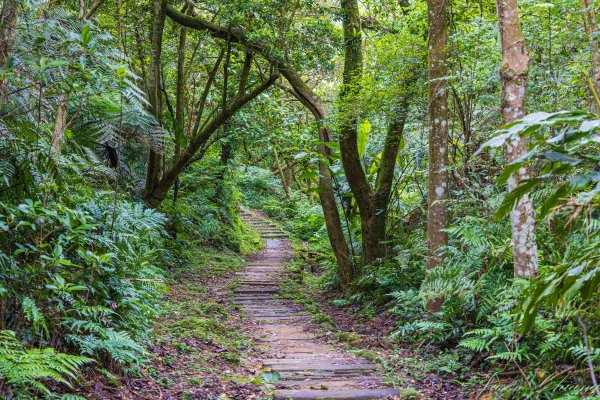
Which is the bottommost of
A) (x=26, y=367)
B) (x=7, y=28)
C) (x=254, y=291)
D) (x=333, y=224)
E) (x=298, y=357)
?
(x=254, y=291)

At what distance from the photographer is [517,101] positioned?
14.6 feet

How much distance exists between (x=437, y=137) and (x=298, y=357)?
3170mm

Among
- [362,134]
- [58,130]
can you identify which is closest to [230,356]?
[58,130]

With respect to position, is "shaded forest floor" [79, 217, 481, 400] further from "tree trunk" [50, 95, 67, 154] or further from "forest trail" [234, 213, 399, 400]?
"tree trunk" [50, 95, 67, 154]

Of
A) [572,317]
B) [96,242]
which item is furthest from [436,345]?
[96,242]

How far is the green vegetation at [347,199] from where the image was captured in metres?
3.51

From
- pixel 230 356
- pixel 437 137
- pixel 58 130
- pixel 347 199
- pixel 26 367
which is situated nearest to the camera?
pixel 26 367

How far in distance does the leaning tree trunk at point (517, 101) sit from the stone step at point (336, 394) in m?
1.62

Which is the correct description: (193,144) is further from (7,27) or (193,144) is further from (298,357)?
(7,27)

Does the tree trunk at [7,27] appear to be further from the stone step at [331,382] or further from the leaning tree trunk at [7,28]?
the stone step at [331,382]

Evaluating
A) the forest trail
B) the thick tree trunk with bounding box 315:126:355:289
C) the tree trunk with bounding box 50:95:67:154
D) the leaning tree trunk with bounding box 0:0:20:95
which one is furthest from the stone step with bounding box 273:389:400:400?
the thick tree trunk with bounding box 315:126:355:289

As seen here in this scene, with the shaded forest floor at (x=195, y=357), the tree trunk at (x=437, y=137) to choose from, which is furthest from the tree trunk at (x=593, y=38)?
the shaded forest floor at (x=195, y=357)

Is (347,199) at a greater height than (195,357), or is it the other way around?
(347,199)

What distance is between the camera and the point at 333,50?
8.90 m
